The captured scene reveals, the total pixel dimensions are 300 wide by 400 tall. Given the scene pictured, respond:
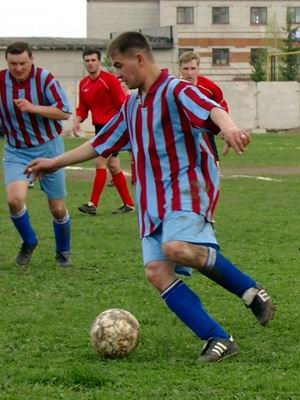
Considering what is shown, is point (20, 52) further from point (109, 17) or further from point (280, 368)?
point (109, 17)

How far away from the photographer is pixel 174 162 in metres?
5.61

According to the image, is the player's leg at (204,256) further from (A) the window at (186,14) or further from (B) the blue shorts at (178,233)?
(A) the window at (186,14)

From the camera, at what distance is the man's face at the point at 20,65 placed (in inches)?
332

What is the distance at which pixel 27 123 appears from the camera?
8711 mm

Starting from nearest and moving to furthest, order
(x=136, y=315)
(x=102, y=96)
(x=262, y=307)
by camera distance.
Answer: (x=262, y=307) < (x=136, y=315) < (x=102, y=96)

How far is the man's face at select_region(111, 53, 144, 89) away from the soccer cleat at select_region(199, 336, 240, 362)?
1.49 meters

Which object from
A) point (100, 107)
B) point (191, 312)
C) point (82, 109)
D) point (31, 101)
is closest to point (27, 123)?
point (31, 101)

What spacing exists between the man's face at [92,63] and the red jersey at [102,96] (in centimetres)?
31

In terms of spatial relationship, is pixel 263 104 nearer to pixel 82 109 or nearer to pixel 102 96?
pixel 82 109

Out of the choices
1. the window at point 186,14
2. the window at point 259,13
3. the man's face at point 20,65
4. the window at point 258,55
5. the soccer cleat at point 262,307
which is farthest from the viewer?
the window at point 259,13

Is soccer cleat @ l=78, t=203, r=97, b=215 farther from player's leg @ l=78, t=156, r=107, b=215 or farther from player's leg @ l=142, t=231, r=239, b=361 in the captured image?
player's leg @ l=142, t=231, r=239, b=361

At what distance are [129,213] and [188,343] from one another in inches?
284

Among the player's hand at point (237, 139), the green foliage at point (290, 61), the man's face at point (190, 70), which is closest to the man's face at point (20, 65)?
the man's face at point (190, 70)

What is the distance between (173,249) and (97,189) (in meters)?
7.78
